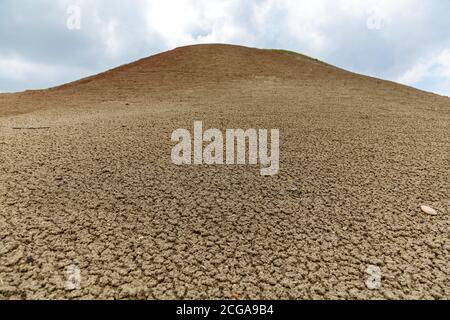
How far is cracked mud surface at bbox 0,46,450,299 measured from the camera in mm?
1299

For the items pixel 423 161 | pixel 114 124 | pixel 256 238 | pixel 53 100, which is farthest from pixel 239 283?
pixel 53 100

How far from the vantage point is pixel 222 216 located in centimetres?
174

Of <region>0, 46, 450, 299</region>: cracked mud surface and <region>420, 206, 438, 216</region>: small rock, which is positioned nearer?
<region>0, 46, 450, 299</region>: cracked mud surface

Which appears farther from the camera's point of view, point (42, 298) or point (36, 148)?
point (36, 148)

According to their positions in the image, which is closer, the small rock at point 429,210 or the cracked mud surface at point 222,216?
the cracked mud surface at point 222,216

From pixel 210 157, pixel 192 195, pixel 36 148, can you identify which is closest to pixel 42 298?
pixel 192 195

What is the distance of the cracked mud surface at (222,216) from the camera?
1299mm

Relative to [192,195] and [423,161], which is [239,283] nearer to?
[192,195]

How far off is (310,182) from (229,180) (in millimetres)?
572

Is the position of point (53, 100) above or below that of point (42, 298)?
above

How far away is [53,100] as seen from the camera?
7188 mm
